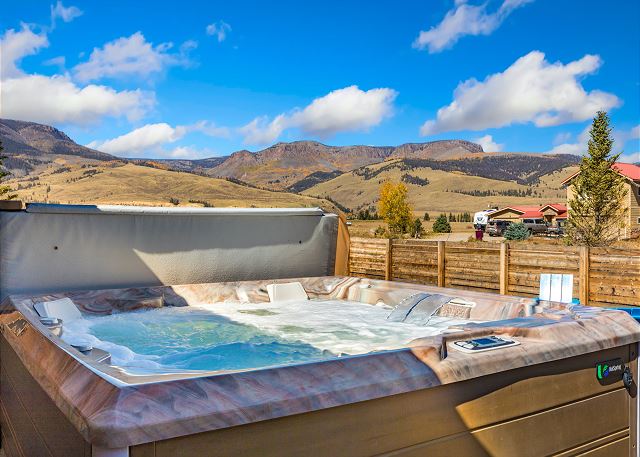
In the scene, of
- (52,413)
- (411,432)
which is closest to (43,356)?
(52,413)

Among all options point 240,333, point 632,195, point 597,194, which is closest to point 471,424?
point 240,333

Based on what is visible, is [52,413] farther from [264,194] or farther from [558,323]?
[264,194]

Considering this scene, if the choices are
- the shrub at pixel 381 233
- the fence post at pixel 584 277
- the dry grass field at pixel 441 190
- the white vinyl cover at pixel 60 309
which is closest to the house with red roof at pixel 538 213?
the shrub at pixel 381 233

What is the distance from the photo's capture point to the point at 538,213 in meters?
32.2

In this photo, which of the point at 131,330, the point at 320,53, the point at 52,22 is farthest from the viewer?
the point at 320,53

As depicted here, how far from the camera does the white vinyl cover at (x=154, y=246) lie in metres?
3.08

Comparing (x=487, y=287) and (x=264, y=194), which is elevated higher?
(x=264, y=194)

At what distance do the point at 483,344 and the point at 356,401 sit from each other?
Result: 556mm

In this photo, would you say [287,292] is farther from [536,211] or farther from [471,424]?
[536,211]

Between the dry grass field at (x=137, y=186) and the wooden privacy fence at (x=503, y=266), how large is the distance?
94.6 feet

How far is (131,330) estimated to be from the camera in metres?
2.98

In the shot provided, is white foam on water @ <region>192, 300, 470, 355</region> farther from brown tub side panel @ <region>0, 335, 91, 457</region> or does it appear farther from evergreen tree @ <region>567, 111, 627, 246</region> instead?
evergreen tree @ <region>567, 111, 627, 246</region>

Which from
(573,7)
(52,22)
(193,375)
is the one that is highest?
(573,7)

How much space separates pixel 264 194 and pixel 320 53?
599 inches
